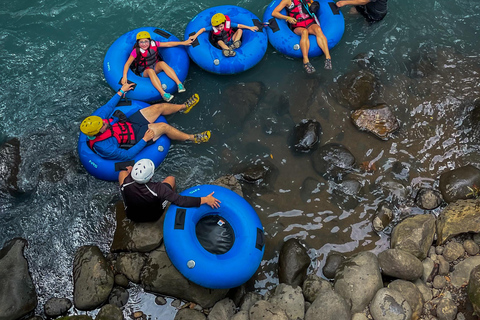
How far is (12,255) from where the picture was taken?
5.33 metres

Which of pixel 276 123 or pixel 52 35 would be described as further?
pixel 52 35

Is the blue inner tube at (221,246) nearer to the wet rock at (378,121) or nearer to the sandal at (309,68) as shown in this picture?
the wet rock at (378,121)

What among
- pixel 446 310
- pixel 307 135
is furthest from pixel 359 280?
pixel 307 135

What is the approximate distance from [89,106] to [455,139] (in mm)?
6160

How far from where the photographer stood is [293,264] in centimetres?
525

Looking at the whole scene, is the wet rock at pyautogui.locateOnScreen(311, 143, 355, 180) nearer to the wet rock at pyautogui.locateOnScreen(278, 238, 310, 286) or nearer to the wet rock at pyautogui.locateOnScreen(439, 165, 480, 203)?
the wet rock at pyautogui.locateOnScreen(278, 238, 310, 286)

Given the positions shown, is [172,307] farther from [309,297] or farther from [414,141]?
[414,141]

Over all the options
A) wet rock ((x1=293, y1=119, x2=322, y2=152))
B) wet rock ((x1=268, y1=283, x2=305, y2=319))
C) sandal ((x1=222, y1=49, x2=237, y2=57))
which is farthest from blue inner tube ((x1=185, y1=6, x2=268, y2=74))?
wet rock ((x1=268, y1=283, x2=305, y2=319))

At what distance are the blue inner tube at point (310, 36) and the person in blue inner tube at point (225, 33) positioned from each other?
1.29 feet

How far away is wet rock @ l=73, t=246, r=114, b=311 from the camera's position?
5.03 meters

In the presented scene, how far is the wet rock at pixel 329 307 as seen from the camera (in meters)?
4.61

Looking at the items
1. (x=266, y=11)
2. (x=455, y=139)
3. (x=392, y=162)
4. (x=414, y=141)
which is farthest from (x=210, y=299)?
(x=266, y=11)

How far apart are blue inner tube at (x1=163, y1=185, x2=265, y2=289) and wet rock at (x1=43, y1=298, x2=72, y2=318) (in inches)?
62.6

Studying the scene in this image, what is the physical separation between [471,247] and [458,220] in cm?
39
